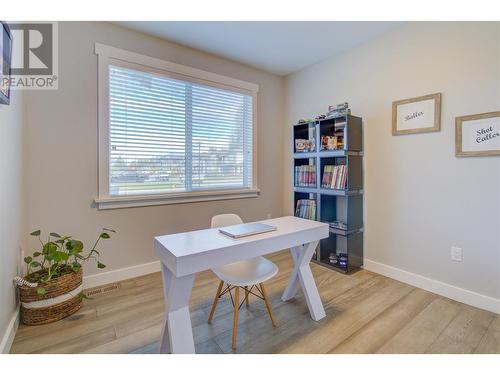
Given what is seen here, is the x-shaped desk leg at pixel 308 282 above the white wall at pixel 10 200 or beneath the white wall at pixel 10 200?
beneath

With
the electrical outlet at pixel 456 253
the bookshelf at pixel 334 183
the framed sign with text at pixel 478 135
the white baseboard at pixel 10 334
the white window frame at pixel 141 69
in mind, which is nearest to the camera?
the white baseboard at pixel 10 334

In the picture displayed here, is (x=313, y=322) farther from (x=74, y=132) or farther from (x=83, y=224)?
(x=74, y=132)

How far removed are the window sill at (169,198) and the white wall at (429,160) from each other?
5.17ft

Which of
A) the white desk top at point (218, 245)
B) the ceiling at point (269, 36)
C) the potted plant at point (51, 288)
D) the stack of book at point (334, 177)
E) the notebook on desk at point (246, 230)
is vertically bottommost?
the potted plant at point (51, 288)

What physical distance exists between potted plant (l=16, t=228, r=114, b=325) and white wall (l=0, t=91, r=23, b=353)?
9 cm

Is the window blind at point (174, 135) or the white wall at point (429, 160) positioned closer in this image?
the white wall at point (429, 160)

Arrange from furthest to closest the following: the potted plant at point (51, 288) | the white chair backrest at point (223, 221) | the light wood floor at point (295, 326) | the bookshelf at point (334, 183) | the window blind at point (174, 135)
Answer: the bookshelf at point (334, 183) < the window blind at point (174, 135) < the white chair backrest at point (223, 221) < the potted plant at point (51, 288) < the light wood floor at point (295, 326)

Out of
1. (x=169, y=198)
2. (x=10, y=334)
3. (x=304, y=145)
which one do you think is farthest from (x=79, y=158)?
(x=304, y=145)

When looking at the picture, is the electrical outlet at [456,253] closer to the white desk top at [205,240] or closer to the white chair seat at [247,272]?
the white desk top at [205,240]

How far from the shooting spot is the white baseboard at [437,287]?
6.38 feet

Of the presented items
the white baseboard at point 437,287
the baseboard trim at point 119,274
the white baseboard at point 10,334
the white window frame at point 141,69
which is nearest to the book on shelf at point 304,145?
the white window frame at point 141,69

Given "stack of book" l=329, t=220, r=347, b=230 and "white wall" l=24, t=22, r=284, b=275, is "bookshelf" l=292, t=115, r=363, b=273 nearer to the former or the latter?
"stack of book" l=329, t=220, r=347, b=230

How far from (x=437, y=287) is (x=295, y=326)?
1.47 m

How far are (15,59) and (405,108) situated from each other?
10.8 ft
